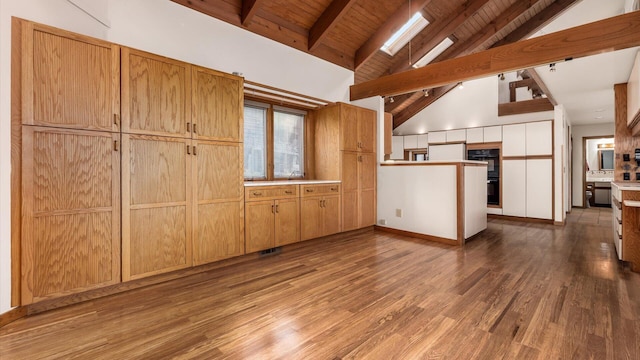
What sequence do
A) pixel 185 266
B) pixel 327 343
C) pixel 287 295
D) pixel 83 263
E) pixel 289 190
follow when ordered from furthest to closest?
pixel 289 190 < pixel 185 266 < pixel 287 295 < pixel 83 263 < pixel 327 343

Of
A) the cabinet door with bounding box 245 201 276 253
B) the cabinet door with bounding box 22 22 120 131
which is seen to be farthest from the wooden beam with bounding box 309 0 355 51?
the cabinet door with bounding box 22 22 120 131

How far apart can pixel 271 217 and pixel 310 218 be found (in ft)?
2.20

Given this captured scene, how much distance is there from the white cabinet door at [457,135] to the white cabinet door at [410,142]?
107 centimetres

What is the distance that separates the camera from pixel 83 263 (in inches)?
87.8

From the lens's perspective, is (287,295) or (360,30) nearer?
(287,295)

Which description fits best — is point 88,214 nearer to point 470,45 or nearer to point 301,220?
point 301,220

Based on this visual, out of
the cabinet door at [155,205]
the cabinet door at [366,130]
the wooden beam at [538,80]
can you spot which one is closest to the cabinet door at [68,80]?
the cabinet door at [155,205]

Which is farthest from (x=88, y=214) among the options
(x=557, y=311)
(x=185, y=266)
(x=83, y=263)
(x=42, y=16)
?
(x=557, y=311)

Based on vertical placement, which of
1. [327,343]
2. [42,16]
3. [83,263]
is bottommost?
[327,343]

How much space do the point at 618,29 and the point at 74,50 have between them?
5083 millimetres

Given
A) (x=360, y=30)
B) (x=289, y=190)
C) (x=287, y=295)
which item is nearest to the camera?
(x=287, y=295)

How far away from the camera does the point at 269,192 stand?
3.51 m

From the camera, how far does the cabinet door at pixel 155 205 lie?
A: 2.45 m

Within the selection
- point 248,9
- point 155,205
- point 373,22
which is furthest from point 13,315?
point 373,22
